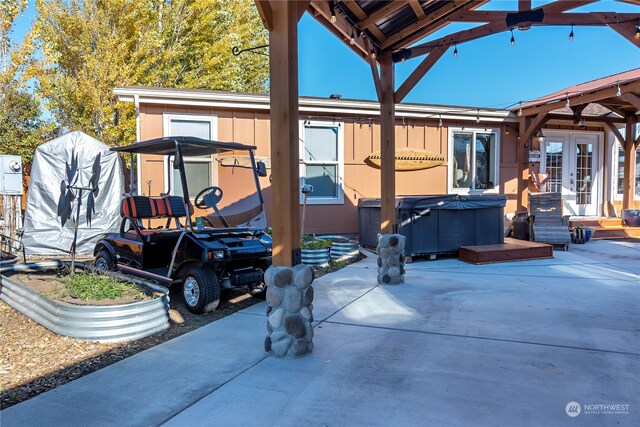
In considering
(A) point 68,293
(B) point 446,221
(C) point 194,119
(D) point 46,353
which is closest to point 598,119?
(B) point 446,221

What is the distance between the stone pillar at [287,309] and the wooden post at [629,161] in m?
10.5

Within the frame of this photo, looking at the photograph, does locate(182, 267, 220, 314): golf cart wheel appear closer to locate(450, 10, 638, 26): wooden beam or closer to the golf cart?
the golf cart

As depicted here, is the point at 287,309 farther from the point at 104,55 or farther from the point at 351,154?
the point at 104,55

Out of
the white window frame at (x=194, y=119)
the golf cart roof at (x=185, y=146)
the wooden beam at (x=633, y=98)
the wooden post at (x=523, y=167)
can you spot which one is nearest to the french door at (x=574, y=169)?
the wooden post at (x=523, y=167)

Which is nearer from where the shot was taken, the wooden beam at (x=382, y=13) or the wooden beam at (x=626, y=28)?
the wooden beam at (x=382, y=13)

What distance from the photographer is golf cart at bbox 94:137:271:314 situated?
161 inches

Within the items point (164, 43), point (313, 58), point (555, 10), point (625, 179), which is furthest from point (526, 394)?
point (313, 58)

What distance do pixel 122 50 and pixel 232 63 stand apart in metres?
4.48

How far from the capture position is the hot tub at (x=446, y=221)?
6.91m

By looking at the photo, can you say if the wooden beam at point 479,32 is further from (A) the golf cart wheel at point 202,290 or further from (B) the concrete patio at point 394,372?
(A) the golf cart wheel at point 202,290

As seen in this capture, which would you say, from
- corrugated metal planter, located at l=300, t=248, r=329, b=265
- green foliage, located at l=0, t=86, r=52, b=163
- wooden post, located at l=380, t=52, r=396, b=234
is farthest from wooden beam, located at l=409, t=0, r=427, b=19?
green foliage, located at l=0, t=86, r=52, b=163

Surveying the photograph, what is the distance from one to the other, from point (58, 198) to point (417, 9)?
287 inches

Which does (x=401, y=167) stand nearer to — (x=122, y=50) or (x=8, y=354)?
(x=8, y=354)

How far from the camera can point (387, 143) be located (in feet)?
17.0
